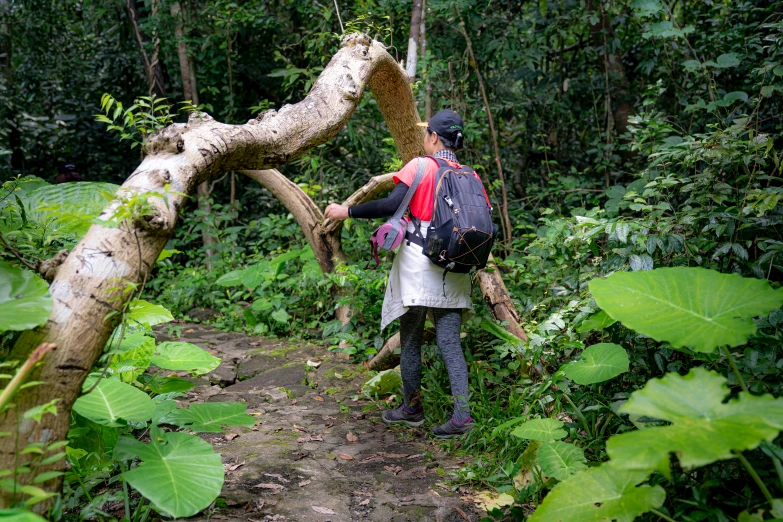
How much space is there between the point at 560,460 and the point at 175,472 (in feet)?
4.65

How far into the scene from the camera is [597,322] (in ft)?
8.95

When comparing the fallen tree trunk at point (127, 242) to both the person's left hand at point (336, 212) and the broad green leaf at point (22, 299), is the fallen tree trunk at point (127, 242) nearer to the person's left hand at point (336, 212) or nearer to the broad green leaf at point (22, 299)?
the broad green leaf at point (22, 299)

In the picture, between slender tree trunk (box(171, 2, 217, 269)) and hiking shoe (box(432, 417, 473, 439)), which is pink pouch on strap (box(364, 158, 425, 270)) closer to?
hiking shoe (box(432, 417, 473, 439))

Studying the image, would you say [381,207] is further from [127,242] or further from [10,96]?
[10,96]

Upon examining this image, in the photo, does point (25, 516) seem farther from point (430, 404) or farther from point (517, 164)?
point (517, 164)

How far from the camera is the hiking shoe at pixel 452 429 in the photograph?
327cm

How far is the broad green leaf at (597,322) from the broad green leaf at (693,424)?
1.02 m

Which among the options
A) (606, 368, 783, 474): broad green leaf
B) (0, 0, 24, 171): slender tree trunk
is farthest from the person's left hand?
(0, 0, 24, 171): slender tree trunk

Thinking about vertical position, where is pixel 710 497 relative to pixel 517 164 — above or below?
below

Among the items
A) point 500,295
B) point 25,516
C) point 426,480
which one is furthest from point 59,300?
point 500,295

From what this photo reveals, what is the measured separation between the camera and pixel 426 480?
9.46 ft

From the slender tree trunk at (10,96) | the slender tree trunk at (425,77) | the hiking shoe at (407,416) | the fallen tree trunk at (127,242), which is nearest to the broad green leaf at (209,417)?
the fallen tree trunk at (127,242)

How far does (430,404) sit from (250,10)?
5.60 m

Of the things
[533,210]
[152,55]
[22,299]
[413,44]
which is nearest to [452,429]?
[22,299]
